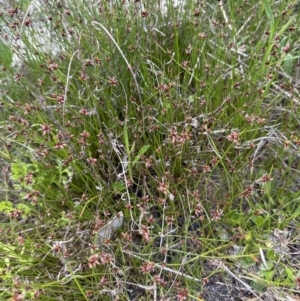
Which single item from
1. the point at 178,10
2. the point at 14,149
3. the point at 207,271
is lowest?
the point at 207,271

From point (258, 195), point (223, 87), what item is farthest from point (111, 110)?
point (258, 195)

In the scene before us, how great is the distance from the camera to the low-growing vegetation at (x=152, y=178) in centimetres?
125

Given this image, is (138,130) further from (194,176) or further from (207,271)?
(207,271)

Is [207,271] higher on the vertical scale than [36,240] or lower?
lower

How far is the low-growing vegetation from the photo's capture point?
125 centimetres

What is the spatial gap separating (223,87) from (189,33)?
0.34 m

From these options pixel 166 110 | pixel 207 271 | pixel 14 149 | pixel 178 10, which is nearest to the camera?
pixel 207 271

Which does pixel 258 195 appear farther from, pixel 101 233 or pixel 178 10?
pixel 178 10

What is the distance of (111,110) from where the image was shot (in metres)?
1.47

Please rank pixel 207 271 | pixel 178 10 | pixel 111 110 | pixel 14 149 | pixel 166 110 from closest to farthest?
pixel 207 271 < pixel 166 110 < pixel 111 110 < pixel 14 149 < pixel 178 10

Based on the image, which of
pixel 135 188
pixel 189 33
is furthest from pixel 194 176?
pixel 189 33

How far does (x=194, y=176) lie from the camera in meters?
1.41

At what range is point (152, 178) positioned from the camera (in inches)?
54.5

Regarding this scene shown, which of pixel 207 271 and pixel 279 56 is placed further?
pixel 279 56
